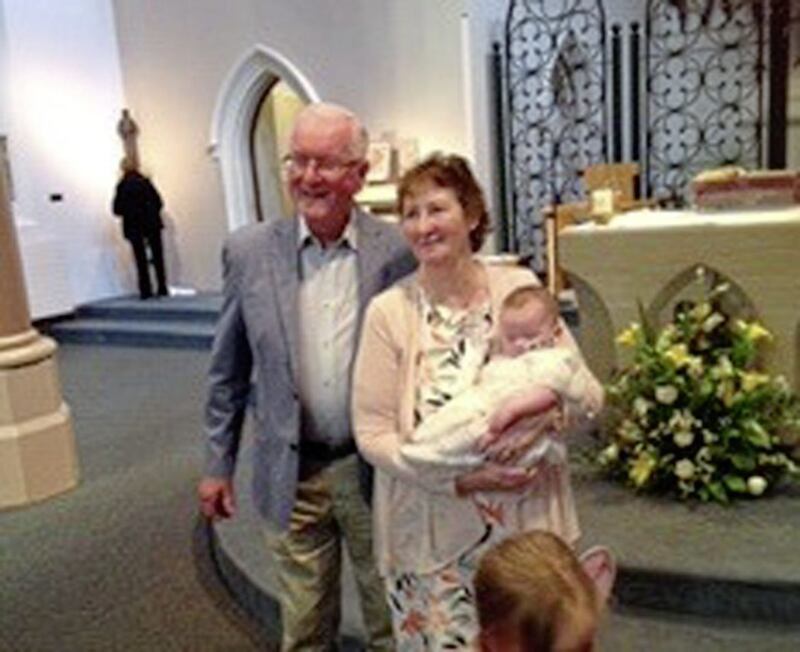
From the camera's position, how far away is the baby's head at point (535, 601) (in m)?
1.01

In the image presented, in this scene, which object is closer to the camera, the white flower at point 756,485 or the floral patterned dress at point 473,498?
the floral patterned dress at point 473,498

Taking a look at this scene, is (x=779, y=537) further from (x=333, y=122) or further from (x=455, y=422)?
(x=333, y=122)

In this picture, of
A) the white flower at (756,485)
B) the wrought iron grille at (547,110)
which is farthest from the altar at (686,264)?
the wrought iron grille at (547,110)

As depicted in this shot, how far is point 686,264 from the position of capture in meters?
3.16

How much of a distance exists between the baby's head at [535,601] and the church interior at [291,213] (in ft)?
4.79

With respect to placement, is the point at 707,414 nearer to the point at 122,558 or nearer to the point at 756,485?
the point at 756,485

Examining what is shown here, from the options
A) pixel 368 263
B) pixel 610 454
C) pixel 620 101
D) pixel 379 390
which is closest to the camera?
pixel 379 390

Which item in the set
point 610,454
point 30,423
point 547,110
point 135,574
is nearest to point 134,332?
point 547,110

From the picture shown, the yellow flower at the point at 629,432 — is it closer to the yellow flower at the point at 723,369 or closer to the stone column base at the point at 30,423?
the yellow flower at the point at 723,369

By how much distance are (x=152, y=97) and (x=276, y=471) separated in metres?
7.80

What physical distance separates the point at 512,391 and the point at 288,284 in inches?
19.4

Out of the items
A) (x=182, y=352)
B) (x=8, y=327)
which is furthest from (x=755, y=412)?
(x=182, y=352)

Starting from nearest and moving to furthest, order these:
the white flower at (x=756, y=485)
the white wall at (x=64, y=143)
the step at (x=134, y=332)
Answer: the white flower at (x=756, y=485) < the step at (x=134, y=332) < the white wall at (x=64, y=143)

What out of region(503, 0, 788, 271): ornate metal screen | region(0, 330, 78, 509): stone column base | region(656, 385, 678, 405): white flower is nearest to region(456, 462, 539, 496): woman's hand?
region(656, 385, 678, 405): white flower
